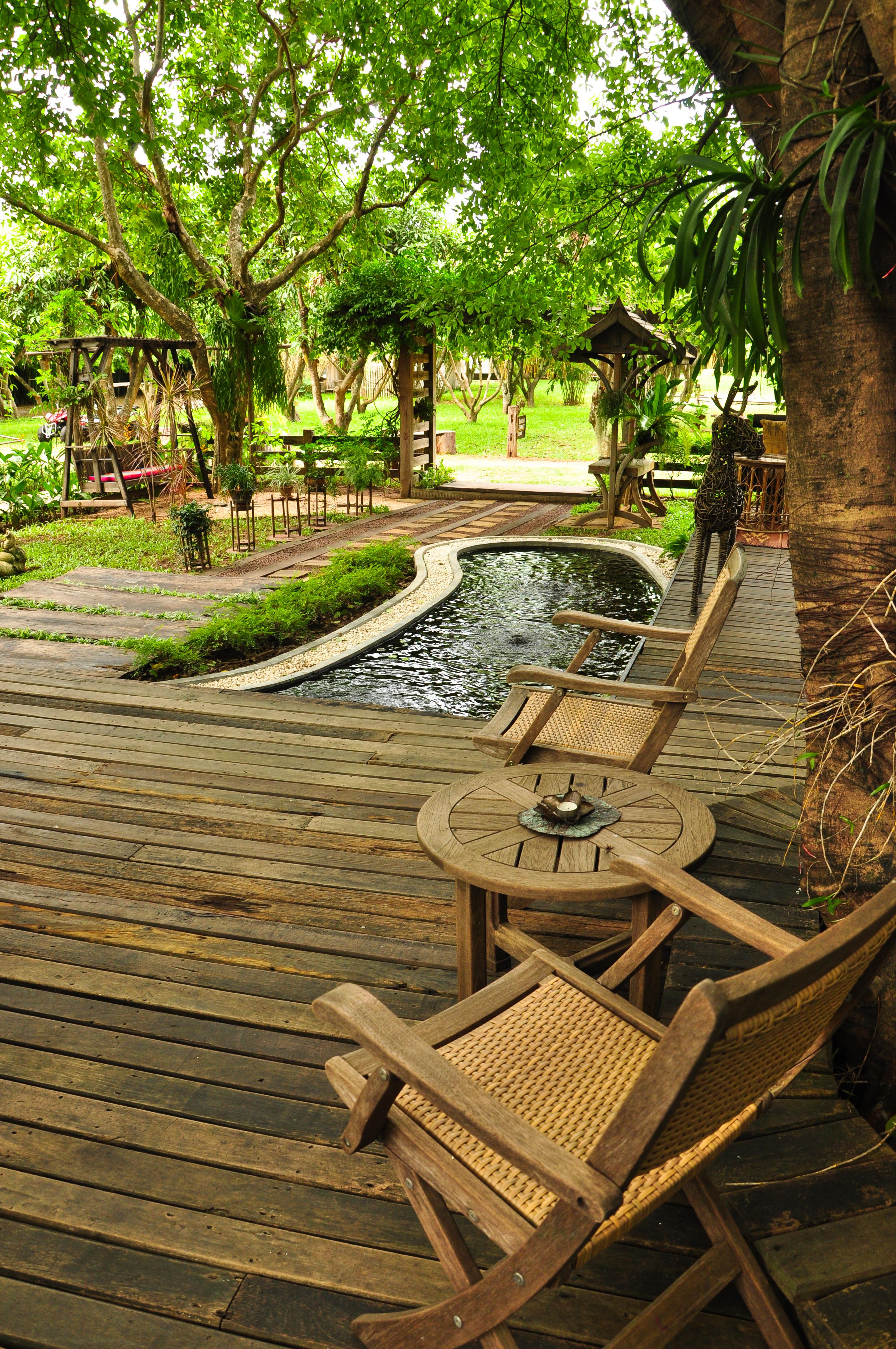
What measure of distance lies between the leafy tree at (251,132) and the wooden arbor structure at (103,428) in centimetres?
64

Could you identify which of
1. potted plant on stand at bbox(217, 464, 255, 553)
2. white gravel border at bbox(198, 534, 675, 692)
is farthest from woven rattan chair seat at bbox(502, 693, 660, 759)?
potted plant on stand at bbox(217, 464, 255, 553)

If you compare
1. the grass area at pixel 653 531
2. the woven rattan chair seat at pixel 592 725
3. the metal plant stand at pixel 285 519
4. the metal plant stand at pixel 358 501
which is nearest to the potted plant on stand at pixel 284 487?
the metal plant stand at pixel 285 519

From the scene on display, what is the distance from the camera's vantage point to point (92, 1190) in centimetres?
172

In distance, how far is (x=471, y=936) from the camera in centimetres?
207

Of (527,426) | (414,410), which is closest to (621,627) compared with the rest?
(414,410)

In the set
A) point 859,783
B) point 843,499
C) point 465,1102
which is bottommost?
point 465,1102

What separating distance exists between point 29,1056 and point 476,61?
677 centimetres

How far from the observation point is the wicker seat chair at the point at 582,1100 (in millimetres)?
1047

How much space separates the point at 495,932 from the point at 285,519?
940 centimetres

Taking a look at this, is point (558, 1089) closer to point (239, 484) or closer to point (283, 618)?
point (283, 618)

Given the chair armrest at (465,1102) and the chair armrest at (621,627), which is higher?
the chair armrest at (621,627)

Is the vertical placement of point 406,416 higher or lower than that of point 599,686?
higher

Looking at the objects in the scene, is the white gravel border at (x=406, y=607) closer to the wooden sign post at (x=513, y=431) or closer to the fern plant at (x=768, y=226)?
the fern plant at (x=768, y=226)

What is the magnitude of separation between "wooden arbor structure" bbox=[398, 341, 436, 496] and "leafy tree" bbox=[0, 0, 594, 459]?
72.8 inches
